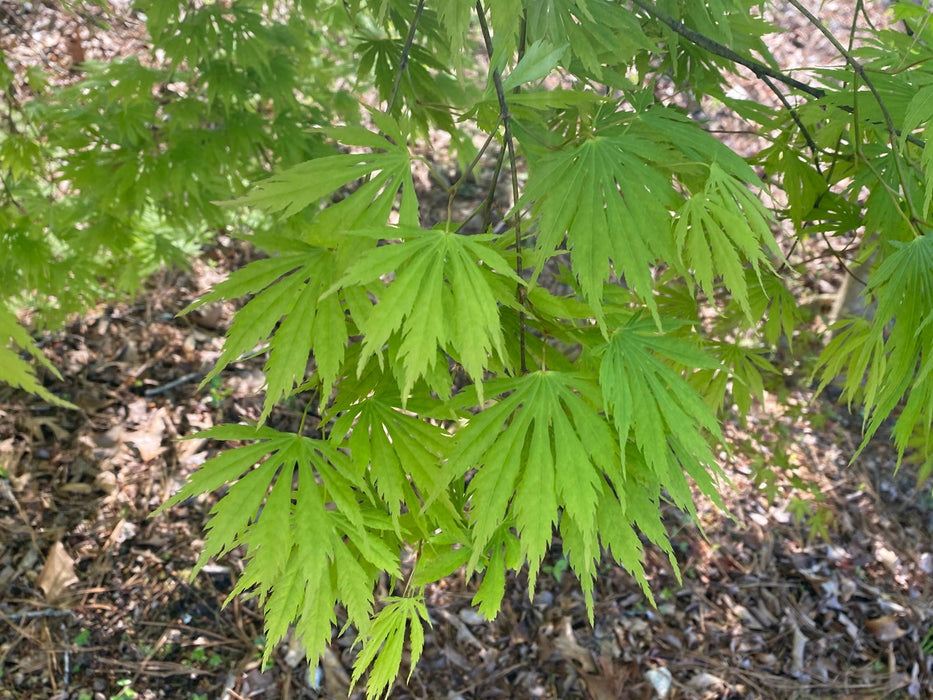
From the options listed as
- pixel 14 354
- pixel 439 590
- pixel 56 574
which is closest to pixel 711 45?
pixel 14 354

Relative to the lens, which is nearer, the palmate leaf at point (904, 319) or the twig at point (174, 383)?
the palmate leaf at point (904, 319)

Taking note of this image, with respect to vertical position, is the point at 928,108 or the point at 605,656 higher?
the point at 928,108

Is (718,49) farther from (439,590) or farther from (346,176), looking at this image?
(439,590)

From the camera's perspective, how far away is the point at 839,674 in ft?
9.59

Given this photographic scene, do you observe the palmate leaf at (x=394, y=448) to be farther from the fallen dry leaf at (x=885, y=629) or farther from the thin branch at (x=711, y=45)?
the fallen dry leaf at (x=885, y=629)

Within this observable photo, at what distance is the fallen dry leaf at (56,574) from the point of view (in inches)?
111

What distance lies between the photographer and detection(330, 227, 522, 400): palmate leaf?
0.92 metres

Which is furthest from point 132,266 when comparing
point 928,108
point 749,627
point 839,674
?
point 839,674

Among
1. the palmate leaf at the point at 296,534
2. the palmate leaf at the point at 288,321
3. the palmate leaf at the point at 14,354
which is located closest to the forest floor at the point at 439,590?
the palmate leaf at the point at 296,534

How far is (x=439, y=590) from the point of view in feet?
10.2

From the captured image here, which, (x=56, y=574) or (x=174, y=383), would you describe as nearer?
(x=56, y=574)

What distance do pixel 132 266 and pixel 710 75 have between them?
2.50 m

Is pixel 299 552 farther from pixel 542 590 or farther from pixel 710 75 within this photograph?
pixel 542 590

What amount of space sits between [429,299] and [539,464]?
1.05 ft
